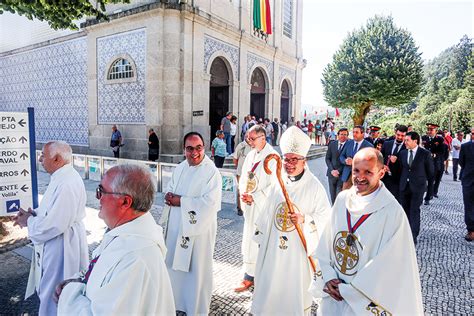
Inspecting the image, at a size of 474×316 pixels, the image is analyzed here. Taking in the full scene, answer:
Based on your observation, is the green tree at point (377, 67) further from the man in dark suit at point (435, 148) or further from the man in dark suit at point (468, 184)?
the man in dark suit at point (468, 184)

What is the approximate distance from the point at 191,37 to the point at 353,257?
12120mm

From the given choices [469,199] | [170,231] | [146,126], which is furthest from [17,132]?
[146,126]

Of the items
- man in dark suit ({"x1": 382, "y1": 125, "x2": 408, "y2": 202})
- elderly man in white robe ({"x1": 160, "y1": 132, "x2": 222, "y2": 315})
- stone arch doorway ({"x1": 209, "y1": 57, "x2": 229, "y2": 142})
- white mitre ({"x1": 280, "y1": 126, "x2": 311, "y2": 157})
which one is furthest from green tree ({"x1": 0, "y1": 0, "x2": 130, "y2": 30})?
stone arch doorway ({"x1": 209, "y1": 57, "x2": 229, "y2": 142})

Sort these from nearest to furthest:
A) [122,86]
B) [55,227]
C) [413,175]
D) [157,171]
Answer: [55,227] → [413,175] → [157,171] → [122,86]

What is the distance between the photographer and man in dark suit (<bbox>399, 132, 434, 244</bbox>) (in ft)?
17.5

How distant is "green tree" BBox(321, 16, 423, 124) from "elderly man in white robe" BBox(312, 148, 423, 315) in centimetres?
2287

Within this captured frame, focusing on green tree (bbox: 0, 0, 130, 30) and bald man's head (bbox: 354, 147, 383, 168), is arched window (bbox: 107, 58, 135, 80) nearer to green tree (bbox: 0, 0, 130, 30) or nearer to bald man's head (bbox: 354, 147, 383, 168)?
green tree (bbox: 0, 0, 130, 30)

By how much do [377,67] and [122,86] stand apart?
58.0ft

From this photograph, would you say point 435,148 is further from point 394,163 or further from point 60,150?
point 60,150

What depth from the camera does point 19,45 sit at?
1830 cm

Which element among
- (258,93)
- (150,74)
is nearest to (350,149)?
(150,74)

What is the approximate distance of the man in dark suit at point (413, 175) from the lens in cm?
533

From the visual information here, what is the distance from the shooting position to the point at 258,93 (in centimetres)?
1883

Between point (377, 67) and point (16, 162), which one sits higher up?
point (377, 67)
